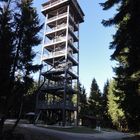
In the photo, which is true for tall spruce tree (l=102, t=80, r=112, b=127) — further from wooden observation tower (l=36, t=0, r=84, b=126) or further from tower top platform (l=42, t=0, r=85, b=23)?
tower top platform (l=42, t=0, r=85, b=23)

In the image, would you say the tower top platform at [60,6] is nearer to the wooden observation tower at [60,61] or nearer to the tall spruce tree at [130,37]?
the wooden observation tower at [60,61]

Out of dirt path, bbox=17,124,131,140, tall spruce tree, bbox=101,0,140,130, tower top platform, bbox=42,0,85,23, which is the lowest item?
dirt path, bbox=17,124,131,140

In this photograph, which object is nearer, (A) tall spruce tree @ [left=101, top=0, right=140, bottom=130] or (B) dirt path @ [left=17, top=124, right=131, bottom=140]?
(A) tall spruce tree @ [left=101, top=0, right=140, bottom=130]

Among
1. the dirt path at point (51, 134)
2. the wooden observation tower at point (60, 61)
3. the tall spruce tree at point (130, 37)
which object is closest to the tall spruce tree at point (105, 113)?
the wooden observation tower at point (60, 61)

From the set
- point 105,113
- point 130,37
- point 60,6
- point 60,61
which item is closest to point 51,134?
point 130,37

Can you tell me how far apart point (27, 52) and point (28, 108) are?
40.9 m

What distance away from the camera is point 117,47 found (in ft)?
45.2

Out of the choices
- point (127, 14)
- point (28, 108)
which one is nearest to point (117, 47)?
point (127, 14)

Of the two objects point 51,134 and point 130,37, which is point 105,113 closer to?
point 51,134

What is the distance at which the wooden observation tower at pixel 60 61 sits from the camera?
42.7 m

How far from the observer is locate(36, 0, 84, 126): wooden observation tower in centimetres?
4269

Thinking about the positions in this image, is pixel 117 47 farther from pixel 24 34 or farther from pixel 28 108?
pixel 28 108

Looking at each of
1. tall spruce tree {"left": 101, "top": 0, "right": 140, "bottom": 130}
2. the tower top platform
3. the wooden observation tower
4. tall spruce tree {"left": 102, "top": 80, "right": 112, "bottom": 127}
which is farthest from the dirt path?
tall spruce tree {"left": 102, "top": 80, "right": 112, "bottom": 127}

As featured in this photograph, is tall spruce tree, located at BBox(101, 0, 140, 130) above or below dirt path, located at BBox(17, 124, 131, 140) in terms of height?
above
